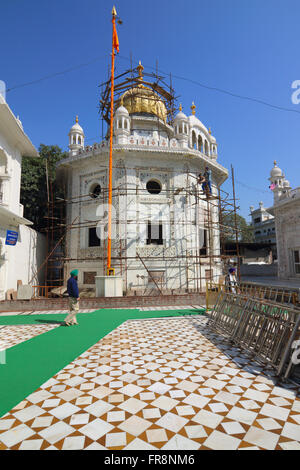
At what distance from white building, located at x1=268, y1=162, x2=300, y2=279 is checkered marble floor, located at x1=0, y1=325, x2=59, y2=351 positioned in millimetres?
13681

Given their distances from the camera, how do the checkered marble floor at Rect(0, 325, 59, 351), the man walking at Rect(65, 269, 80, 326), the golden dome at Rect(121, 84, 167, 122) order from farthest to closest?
1. the golden dome at Rect(121, 84, 167, 122)
2. the man walking at Rect(65, 269, 80, 326)
3. the checkered marble floor at Rect(0, 325, 59, 351)

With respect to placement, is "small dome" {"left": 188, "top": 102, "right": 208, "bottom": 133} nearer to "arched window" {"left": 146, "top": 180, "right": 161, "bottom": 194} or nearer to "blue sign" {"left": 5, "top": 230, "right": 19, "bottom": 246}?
"arched window" {"left": 146, "top": 180, "right": 161, "bottom": 194}

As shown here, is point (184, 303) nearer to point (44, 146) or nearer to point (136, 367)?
point (136, 367)

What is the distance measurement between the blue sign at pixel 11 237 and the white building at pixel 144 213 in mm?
3686

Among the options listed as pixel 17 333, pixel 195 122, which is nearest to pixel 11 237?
pixel 17 333

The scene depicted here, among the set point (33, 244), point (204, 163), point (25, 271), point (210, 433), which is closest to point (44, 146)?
point (33, 244)

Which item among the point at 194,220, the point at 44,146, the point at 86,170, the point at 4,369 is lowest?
the point at 4,369

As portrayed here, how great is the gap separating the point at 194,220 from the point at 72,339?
465 inches

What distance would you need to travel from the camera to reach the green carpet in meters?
3.88

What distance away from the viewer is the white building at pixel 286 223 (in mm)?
15234

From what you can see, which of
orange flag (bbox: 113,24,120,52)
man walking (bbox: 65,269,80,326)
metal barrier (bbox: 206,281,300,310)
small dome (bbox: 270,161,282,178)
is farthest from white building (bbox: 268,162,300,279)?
man walking (bbox: 65,269,80,326)

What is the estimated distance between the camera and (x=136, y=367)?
4.60m

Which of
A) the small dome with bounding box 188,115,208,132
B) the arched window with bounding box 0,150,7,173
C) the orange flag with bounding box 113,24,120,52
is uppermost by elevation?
the orange flag with bounding box 113,24,120,52

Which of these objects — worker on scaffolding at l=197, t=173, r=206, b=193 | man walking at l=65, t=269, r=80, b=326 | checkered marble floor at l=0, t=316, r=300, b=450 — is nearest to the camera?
checkered marble floor at l=0, t=316, r=300, b=450
